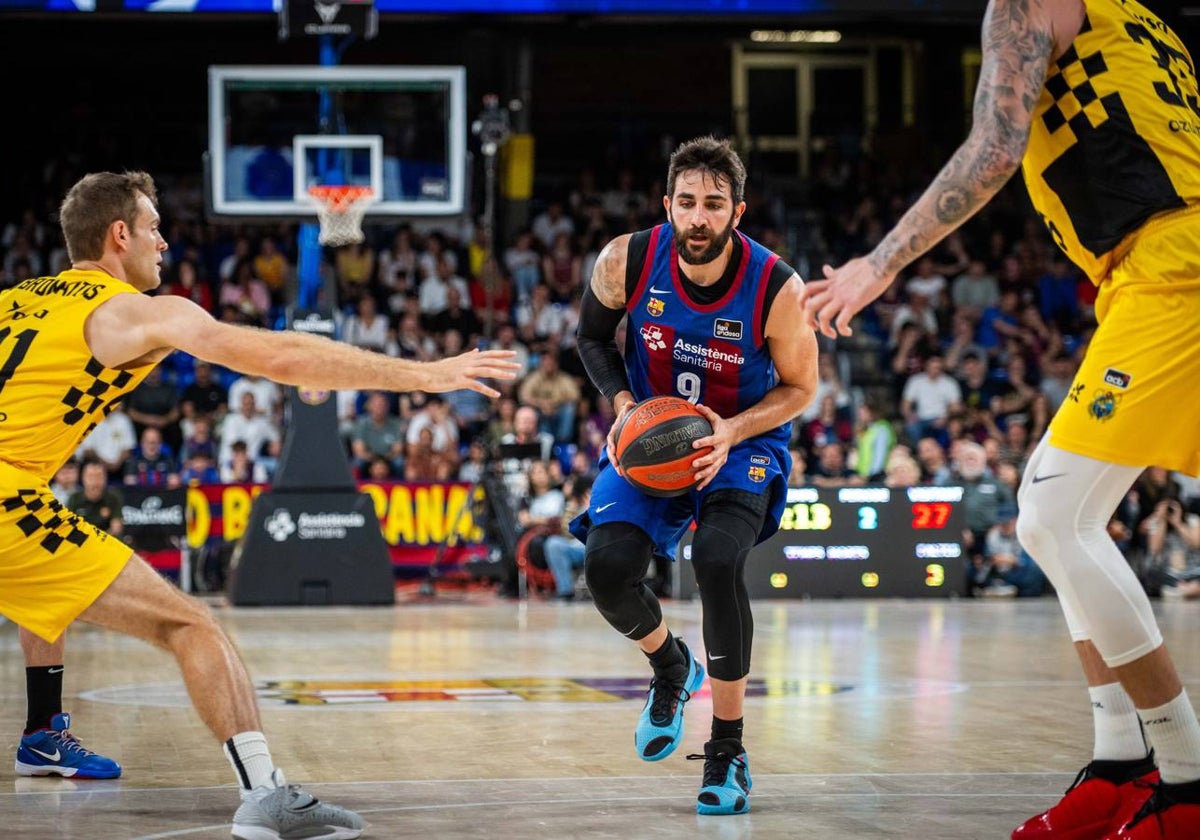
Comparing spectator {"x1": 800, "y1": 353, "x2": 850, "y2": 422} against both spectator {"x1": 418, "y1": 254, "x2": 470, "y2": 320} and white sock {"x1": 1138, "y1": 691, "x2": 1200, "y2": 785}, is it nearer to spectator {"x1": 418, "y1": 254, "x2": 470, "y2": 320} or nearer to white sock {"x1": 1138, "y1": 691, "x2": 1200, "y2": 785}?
spectator {"x1": 418, "y1": 254, "x2": 470, "y2": 320}

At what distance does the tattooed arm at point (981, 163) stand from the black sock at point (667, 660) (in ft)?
6.16

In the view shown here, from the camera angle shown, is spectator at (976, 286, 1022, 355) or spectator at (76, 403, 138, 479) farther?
spectator at (976, 286, 1022, 355)

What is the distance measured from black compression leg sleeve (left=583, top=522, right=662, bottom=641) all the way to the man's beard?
96 centimetres

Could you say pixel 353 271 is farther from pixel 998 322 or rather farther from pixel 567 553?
pixel 998 322

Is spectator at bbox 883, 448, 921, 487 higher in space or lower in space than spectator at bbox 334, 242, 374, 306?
lower

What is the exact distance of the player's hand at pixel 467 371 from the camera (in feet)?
14.3

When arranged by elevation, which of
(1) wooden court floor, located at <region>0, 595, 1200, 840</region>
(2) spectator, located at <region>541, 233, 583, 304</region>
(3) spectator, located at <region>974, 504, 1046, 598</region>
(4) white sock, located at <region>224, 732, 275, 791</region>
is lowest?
(3) spectator, located at <region>974, 504, 1046, 598</region>

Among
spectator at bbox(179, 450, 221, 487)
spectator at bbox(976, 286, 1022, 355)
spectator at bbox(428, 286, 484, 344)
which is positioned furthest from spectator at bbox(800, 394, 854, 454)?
spectator at bbox(179, 450, 221, 487)

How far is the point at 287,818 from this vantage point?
446 cm

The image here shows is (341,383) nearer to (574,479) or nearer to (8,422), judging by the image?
(8,422)

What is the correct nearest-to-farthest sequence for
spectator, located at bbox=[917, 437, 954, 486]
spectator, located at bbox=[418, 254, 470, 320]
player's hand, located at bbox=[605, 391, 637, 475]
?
player's hand, located at bbox=[605, 391, 637, 475] → spectator, located at bbox=[917, 437, 954, 486] → spectator, located at bbox=[418, 254, 470, 320]

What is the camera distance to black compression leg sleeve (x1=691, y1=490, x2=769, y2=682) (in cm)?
530

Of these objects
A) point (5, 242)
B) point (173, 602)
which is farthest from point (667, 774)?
point (5, 242)

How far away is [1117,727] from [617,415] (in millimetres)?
2067
